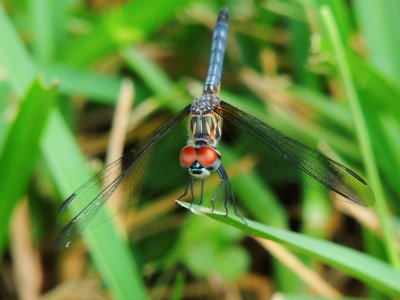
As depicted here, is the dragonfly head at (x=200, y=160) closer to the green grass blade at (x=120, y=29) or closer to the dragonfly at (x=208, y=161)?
the dragonfly at (x=208, y=161)

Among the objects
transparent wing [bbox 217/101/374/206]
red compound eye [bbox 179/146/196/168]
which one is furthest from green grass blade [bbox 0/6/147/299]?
transparent wing [bbox 217/101/374/206]

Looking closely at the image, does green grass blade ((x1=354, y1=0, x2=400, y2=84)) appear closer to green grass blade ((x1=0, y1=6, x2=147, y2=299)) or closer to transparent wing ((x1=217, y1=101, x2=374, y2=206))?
transparent wing ((x1=217, y1=101, x2=374, y2=206))

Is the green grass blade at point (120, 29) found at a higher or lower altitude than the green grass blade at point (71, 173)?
higher

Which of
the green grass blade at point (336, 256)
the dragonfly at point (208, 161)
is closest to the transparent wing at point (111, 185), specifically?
the dragonfly at point (208, 161)

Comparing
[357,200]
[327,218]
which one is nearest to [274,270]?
[327,218]

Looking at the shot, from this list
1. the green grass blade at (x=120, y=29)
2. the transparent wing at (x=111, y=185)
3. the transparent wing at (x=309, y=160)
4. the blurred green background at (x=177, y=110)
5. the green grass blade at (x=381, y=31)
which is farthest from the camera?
the green grass blade at (x=120, y=29)

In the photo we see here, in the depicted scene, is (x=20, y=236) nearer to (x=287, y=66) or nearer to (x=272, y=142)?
(x=272, y=142)
